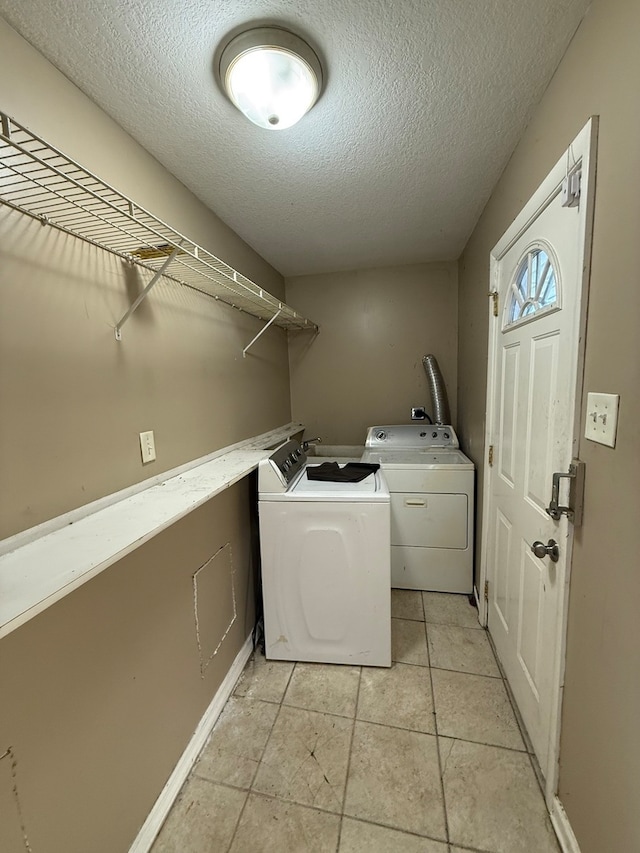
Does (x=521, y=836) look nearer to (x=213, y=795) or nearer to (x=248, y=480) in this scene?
(x=213, y=795)

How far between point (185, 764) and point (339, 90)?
2.37 m

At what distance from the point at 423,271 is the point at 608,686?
2689 millimetres

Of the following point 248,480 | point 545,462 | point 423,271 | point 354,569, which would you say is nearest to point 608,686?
point 545,462

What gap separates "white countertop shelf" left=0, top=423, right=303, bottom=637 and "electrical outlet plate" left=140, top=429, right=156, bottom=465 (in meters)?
0.09

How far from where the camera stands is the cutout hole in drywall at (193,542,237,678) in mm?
1388

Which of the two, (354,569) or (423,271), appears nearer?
(354,569)

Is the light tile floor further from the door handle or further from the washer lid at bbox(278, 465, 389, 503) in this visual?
the door handle

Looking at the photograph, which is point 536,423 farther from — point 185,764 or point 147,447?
point 185,764

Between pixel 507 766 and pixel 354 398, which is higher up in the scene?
pixel 354 398

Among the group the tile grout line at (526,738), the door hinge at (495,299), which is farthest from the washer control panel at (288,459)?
the tile grout line at (526,738)

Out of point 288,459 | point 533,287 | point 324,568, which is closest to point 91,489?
point 288,459

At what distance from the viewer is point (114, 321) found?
1.14 metres

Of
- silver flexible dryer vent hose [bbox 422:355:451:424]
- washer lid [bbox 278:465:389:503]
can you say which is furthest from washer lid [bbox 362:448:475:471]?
washer lid [bbox 278:465:389:503]

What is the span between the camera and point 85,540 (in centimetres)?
85
